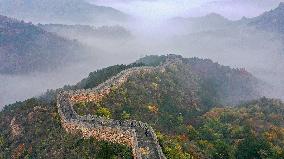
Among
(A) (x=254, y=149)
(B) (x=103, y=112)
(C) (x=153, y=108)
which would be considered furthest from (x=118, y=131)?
(C) (x=153, y=108)

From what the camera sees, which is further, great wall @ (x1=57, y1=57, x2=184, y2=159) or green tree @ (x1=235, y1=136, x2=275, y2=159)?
green tree @ (x1=235, y1=136, x2=275, y2=159)

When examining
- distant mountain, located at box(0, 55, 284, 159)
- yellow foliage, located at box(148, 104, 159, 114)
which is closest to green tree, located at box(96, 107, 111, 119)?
distant mountain, located at box(0, 55, 284, 159)

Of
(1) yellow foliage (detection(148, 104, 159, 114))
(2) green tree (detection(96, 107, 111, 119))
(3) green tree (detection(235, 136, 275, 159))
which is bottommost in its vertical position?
(1) yellow foliage (detection(148, 104, 159, 114))

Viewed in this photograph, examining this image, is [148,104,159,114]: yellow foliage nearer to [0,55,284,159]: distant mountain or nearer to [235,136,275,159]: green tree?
[0,55,284,159]: distant mountain

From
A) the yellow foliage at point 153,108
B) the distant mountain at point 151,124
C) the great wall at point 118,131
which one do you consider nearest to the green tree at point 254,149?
the distant mountain at point 151,124

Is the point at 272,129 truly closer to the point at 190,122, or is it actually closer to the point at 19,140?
the point at 190,122

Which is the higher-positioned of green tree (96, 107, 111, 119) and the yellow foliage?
green tree (96, 107, 111, 119)

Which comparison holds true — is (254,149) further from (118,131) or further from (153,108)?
(153,108)

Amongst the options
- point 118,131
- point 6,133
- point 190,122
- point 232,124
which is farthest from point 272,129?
point 118,131

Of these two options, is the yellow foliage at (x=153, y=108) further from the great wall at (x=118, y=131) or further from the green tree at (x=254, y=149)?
the great wall at (x=118, y=131)
